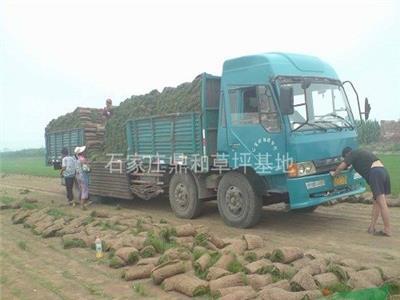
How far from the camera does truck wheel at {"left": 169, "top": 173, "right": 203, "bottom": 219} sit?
9930mm

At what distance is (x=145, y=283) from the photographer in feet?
18.8

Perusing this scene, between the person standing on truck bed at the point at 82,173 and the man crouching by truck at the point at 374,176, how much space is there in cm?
723

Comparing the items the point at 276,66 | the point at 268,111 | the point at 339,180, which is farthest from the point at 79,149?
the point at 339,180

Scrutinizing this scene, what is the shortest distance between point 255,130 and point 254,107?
396 mm

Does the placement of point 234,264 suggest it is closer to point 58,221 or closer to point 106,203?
point 58,221

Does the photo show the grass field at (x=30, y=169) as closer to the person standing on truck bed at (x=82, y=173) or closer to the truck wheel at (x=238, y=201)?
the person standing on truck bed at (x=82, y=173)

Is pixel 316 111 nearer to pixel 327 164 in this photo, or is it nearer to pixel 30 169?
pixel 327 164

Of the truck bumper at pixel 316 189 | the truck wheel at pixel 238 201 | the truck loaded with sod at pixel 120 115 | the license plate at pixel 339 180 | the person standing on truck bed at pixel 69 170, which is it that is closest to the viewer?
the truck bumper at pixel 316 189

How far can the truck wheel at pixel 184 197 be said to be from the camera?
9930 mm

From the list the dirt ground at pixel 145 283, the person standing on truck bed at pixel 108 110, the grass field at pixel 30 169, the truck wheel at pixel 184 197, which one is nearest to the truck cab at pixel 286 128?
the dirt ground at pixel 145 283

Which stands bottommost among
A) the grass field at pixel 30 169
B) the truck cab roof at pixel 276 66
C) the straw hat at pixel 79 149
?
the grass field at pixel 30 169

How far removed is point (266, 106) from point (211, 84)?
166 centimetres

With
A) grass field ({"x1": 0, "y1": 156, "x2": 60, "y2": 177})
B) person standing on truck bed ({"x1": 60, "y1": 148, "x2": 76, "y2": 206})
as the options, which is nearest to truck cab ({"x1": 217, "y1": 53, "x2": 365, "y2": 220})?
person standing on truck bed ({"x1": 60, "y1": 148, "x2": 76, "y2": 206})

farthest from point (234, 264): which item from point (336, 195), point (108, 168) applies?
point (108, 168)
